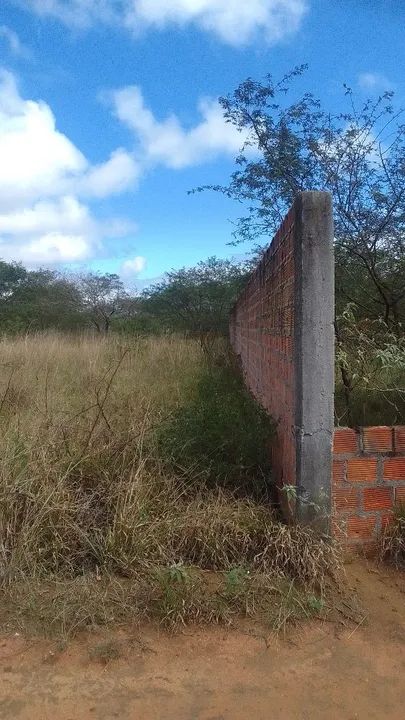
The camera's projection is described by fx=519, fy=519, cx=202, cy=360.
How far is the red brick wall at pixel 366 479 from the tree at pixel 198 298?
29.4 feet

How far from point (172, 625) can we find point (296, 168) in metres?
5.95

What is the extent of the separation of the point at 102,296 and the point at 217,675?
24526mm

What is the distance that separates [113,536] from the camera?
2.55 metres

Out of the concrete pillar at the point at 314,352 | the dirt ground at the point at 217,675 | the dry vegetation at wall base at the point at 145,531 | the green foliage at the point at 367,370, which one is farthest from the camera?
the green foliage at the point at 367,370

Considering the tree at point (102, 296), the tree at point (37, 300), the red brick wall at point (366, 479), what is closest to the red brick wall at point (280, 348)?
the red brick wall at point (366, 479)

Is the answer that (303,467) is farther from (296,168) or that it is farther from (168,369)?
(168,369)

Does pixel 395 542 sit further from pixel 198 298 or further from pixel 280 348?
pixel 198 298

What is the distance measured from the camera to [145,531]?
257 cm

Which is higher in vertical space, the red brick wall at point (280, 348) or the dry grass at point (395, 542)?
the red brick wall at point (280, 348)

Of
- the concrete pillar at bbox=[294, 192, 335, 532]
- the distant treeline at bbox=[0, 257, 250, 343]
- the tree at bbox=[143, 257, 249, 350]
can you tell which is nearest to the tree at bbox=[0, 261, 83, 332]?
the distant treeline at bbox=[0, 257, 250, 343]

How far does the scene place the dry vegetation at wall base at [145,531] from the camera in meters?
2.24

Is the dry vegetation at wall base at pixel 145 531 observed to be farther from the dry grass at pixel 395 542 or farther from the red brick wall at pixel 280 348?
the dry grass at pixel 395 542

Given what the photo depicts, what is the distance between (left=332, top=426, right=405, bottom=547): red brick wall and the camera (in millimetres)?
2615

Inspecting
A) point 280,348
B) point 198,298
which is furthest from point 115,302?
point 280,348
